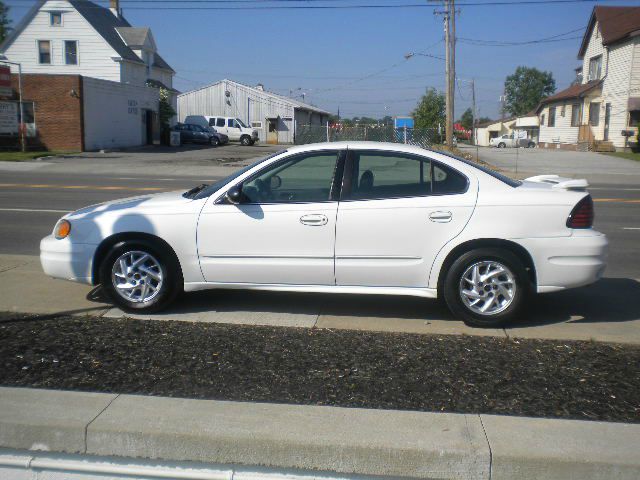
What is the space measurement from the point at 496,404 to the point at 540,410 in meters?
0.26

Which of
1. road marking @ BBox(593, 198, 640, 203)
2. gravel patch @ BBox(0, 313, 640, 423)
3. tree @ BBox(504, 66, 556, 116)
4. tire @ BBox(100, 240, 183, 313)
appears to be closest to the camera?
gravel patch @ BBox(0, 313, 640, 423)

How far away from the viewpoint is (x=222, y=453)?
3781 mm

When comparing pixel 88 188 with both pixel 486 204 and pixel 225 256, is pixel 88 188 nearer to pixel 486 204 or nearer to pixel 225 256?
pixel 225 256

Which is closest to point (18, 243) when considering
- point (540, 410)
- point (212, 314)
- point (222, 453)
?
point (212, 314)

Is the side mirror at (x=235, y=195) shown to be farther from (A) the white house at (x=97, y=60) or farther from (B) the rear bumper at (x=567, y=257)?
(A) the white house at (x=97, y=60)

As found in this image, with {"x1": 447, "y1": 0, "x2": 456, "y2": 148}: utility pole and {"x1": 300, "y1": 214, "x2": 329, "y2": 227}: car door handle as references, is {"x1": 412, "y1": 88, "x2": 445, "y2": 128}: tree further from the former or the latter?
{"x1": 300, "y1": 214, "x2": 329, "y2": 227}: car door handle

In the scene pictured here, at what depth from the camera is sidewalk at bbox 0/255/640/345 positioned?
5910 millimetres

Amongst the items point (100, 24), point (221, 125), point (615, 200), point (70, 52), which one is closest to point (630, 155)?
point (615, 200)

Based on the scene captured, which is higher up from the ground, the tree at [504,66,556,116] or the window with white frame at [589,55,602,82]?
the tree at [504,66,556,116]

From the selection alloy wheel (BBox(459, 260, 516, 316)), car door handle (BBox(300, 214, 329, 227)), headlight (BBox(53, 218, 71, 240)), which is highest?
car door handle (BBox(300, 214, 329, 227))

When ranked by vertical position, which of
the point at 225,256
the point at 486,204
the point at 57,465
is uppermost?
the point at 486,204

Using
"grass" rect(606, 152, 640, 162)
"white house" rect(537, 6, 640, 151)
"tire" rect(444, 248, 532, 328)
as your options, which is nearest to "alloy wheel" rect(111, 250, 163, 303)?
"tire" rect(444, 248, 532, 328)

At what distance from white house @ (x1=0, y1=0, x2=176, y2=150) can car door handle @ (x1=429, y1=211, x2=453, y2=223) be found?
33609mm

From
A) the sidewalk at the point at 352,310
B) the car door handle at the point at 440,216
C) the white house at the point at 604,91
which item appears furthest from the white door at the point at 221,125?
the car door handle at the point at 440,216
